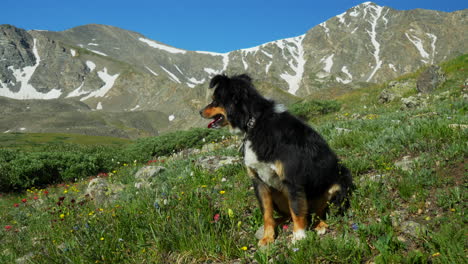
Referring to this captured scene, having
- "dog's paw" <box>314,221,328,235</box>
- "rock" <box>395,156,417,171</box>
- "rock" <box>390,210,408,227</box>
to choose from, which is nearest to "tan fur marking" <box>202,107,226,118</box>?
"dog's paw" <box>314,221,328,235</box>

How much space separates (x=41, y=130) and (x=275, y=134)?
7821 inches

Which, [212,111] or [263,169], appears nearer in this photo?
[263,169]

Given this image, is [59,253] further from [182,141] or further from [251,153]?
[182,141]

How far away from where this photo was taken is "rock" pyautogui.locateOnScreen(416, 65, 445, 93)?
17547mm

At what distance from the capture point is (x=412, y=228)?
344 cm

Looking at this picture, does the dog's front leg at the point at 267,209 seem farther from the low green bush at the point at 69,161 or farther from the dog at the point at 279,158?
the low green bush at the point at 69,161

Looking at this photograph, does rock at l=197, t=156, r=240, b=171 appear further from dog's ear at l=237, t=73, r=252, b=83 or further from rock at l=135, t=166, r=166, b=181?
dog's ear at l=237, t=73, r=252, b=83

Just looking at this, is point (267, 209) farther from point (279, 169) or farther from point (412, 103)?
point (412, 103)

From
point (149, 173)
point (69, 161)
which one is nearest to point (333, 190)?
point (149, 173)

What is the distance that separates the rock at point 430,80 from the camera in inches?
691

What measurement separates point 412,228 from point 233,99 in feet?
8.86

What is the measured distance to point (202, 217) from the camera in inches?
162

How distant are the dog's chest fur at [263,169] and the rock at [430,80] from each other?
17673 mm

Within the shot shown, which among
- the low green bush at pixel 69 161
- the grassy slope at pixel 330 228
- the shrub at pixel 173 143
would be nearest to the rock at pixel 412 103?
the grassy slope at pixel 330 228
